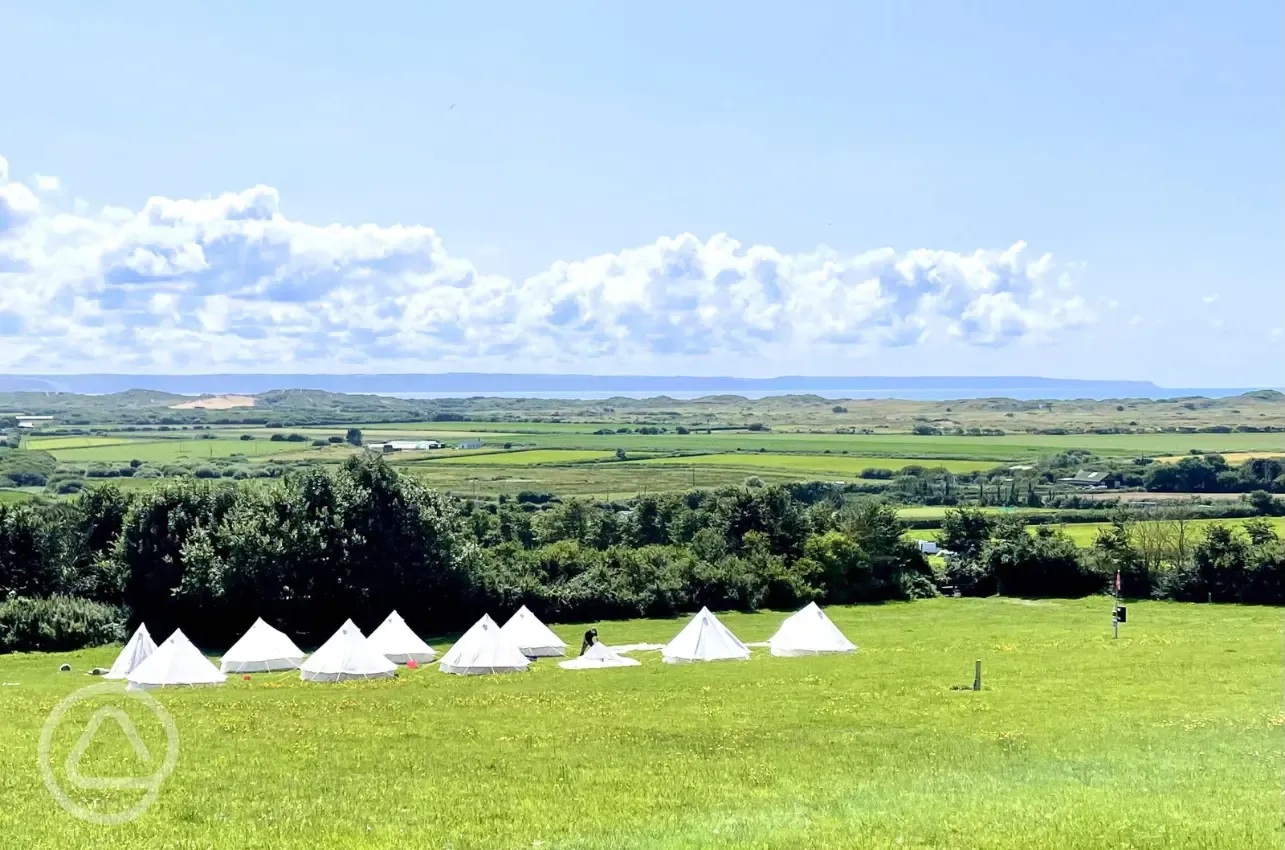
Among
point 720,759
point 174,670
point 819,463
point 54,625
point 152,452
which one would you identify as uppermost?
point 720,759

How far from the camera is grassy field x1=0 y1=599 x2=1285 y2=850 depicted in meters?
15.1

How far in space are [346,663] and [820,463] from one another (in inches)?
5142

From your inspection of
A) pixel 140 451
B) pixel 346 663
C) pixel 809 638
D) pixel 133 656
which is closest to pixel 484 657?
pixel 346 663

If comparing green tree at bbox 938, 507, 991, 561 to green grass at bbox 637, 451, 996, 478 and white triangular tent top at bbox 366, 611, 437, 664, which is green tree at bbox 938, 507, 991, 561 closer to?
white triangular tent top at bbox 366, 611, 437, 664

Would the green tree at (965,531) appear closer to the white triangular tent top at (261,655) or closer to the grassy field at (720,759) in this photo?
→ the grassy field at (720,759)

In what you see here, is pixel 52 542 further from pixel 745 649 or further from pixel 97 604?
pixel 745 649

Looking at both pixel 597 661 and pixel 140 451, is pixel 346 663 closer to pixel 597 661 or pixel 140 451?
pixel 597 661

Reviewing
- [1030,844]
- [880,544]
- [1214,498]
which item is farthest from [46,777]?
[1214,498]

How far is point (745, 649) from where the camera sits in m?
42.4

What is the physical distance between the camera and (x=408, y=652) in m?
43.8

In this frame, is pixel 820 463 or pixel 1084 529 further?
pixel 820 463

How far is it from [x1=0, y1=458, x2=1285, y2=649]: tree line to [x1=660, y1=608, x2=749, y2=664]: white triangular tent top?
17813 mm

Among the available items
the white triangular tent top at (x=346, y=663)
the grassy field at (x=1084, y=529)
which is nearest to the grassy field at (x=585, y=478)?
the grassy field at (x=1084, y=529)

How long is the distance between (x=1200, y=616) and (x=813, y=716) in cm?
3711
